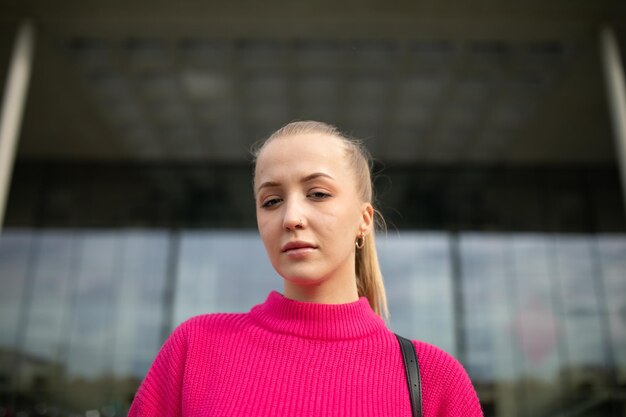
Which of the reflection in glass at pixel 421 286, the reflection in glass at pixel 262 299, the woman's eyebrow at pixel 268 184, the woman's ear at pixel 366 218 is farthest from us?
the reflection in glass at pixel 421 286

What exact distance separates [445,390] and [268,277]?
15316 mm

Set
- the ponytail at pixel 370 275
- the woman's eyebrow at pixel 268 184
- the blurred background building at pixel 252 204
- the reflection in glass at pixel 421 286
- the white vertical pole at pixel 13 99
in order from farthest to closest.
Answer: the reflection in glass at pixel 421 286 → the blurred background building at pixel 252 204 → the white vertical pole at pixel 13 99 → the ponytail at pixel 370 275 → the woman's eyebrow at pixel 268 184

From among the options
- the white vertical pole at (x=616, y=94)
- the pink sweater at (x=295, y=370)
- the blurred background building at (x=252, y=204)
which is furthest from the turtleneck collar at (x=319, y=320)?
the blurred background building at (x=252, y=204)

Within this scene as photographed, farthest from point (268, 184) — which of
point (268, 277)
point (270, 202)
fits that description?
point (268, 277)

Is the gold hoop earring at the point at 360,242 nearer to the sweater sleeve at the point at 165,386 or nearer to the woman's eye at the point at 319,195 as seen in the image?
the woman's eye at the point at 319,195

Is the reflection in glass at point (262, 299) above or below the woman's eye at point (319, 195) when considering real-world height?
above

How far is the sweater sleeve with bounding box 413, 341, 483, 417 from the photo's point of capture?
124 centimetres

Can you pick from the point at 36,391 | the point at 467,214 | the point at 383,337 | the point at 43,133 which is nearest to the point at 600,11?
the point at 467,214

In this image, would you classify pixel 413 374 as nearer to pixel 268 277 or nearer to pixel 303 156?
pixel 303 156

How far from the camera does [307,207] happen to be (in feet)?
4.10

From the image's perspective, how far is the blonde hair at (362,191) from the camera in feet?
4.52

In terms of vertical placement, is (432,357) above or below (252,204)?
below

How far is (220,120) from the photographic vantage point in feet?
48.3

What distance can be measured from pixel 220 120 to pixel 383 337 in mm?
13866
